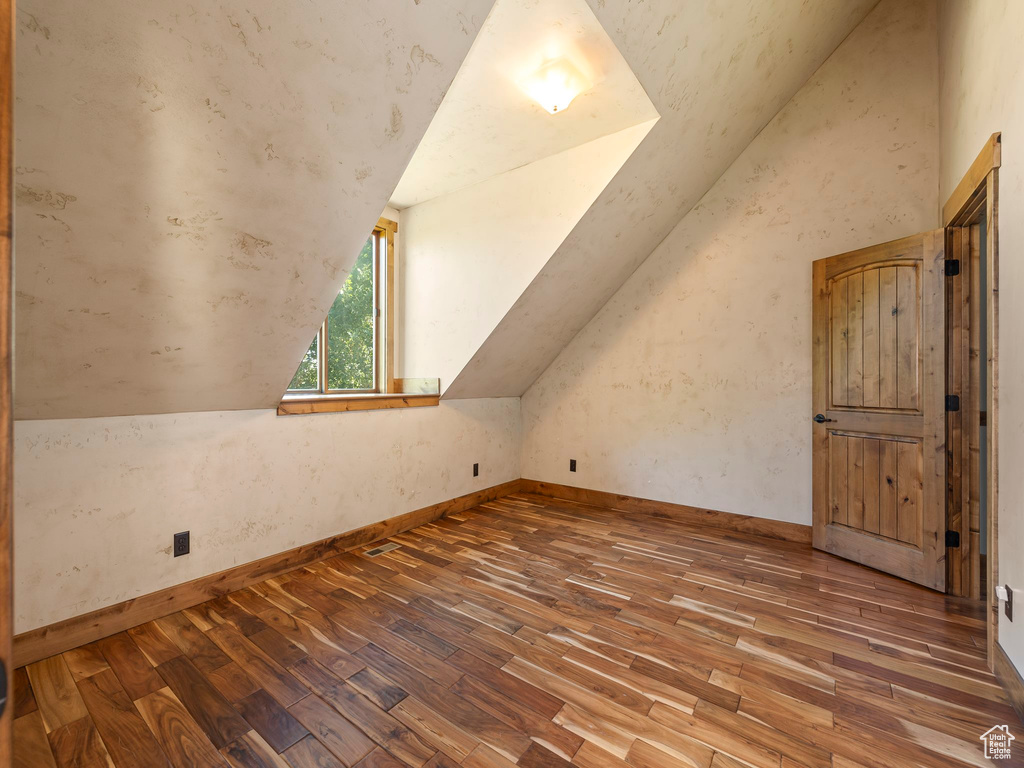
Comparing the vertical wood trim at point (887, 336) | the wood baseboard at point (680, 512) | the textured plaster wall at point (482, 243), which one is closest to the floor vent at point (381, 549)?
the textured plaster wall at point (482, 243)

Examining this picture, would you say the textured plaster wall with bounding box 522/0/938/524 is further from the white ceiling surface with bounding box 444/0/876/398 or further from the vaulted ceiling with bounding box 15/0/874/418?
the vaulted ceiling with bounding box 15/0/874/418

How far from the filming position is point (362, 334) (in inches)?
152

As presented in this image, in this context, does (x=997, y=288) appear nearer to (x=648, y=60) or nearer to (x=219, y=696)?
(x=648, y=60)

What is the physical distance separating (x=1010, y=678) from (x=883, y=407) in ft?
4.79

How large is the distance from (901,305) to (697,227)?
144 cm

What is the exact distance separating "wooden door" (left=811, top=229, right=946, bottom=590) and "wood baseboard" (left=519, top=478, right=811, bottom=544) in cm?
20

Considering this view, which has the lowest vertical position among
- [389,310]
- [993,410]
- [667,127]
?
[993,410]

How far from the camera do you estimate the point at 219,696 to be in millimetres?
1593

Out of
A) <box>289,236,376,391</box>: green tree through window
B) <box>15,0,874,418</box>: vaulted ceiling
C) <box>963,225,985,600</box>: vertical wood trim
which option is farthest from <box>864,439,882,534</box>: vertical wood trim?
<box>289,236,376,391</box>: green tree through window

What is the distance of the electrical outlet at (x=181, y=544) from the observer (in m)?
2.20

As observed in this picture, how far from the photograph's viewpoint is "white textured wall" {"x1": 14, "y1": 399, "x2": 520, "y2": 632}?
1.84 m

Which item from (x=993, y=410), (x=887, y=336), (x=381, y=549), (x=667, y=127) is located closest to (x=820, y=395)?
(x=887, y=336)

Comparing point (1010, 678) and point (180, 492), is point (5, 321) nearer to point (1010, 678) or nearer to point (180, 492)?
point (180, 492)

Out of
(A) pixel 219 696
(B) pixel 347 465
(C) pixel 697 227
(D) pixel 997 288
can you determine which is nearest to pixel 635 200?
(C) pixel 697 227
